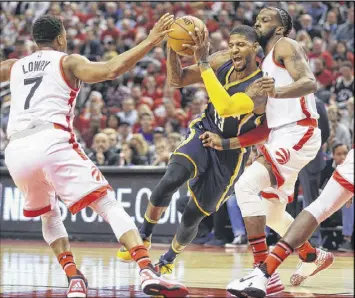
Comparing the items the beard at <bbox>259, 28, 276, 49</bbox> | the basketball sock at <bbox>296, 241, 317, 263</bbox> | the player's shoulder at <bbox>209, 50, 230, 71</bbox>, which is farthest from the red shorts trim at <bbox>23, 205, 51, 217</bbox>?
the basketball sock at <bbox>296, 241, 317, 263</bbox>

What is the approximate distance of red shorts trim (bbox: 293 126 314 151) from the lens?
7219mm

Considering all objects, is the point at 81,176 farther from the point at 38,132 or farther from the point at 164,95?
the point at 164,95

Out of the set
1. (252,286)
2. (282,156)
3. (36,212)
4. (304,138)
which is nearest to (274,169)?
(282,156)

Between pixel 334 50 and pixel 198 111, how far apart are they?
348 cm

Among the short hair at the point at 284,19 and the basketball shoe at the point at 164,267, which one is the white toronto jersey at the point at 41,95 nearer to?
the basketball shoe at the point at 164,267

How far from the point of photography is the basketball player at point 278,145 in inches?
274

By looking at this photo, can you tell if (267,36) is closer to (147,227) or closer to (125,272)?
(147,227)

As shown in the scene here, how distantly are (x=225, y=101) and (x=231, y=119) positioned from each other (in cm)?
96

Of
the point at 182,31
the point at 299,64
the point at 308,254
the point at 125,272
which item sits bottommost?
the point at 125,272

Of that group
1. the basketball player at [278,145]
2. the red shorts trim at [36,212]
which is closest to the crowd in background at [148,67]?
the basketball player at [278,145]

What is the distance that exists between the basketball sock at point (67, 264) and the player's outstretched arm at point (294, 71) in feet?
6.36

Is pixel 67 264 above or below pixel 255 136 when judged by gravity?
below

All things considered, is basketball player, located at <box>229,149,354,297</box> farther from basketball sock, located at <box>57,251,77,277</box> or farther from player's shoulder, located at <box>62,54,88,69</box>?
player's shoulder, located at <box>62,54,88,69</box>

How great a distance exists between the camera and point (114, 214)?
19.7 ft
